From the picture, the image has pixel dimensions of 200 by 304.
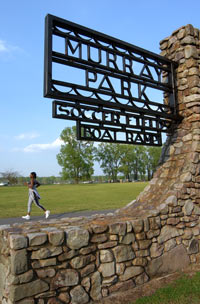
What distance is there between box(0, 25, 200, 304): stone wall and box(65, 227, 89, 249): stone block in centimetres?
1

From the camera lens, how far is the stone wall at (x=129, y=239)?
333cm

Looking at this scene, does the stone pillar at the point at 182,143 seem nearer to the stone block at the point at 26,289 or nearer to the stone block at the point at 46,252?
the stone block at the point at 46,252

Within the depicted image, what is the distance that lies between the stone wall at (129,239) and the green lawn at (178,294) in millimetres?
403

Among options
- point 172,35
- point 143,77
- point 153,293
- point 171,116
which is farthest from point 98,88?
point 153,293

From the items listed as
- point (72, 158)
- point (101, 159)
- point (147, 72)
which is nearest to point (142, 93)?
point (147, 72)

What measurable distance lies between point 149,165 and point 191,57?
65.0 m

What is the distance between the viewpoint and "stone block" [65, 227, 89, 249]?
3.60 meters

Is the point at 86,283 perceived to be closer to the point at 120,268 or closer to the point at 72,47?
the point at 120,268

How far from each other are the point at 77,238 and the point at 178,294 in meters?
1.80

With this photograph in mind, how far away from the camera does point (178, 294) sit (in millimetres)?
3830

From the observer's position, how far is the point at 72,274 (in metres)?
3.56

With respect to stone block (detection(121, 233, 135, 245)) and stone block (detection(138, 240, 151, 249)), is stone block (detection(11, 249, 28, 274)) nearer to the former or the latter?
stone block (detection(121, 233, 135, 245))

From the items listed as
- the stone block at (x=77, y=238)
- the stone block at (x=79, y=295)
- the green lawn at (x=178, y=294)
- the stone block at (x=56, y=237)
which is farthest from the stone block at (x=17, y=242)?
the green lawn at (x=178, y=294)

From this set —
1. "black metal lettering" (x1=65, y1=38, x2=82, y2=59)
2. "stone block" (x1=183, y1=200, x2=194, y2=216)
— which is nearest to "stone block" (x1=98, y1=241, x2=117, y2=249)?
"stone block" (x1=183, y1=200, x2=194, y2=216)
